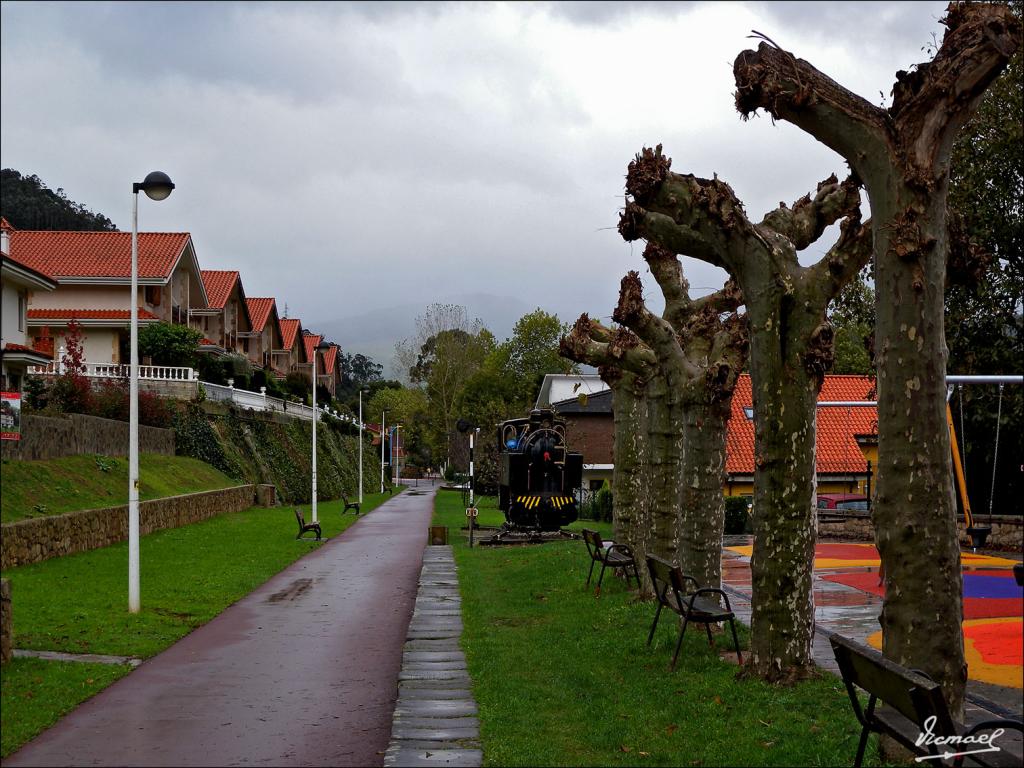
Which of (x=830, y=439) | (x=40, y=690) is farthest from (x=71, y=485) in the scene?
(x=830, y=439)

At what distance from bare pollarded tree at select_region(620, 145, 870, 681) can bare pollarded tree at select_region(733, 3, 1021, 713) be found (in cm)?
233

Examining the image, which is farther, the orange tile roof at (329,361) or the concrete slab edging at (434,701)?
the orange tile roof at (329,361)

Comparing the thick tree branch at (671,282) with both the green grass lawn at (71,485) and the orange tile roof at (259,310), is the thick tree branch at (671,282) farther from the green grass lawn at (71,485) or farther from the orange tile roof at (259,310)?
the orange tile roof at (259,310)

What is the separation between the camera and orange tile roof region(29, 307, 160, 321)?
4875 centimetres

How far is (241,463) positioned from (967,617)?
35.6 metres

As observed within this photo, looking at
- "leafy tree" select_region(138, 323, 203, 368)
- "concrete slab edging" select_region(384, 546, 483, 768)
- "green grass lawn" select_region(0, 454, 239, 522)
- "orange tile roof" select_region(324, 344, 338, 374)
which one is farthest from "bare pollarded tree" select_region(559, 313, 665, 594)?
"orange tile roof" select_region(324, 344, 338, 374)

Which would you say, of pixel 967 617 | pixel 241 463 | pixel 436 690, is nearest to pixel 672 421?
pixel 967 617

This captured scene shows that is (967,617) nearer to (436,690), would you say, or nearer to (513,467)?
(436,690)

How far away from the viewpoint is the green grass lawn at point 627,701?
7617mm

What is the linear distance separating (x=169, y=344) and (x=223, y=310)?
17715 mm

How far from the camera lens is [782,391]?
975cm

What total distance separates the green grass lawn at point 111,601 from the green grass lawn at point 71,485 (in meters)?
1.33

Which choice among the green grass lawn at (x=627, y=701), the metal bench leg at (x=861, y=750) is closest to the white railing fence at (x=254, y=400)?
the green grass lawn at (x=627, y=701)

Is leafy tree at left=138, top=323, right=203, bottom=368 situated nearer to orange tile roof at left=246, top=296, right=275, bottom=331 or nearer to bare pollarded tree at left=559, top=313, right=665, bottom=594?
orange tile roof at left=246, top=296, right=275, bottom=331
